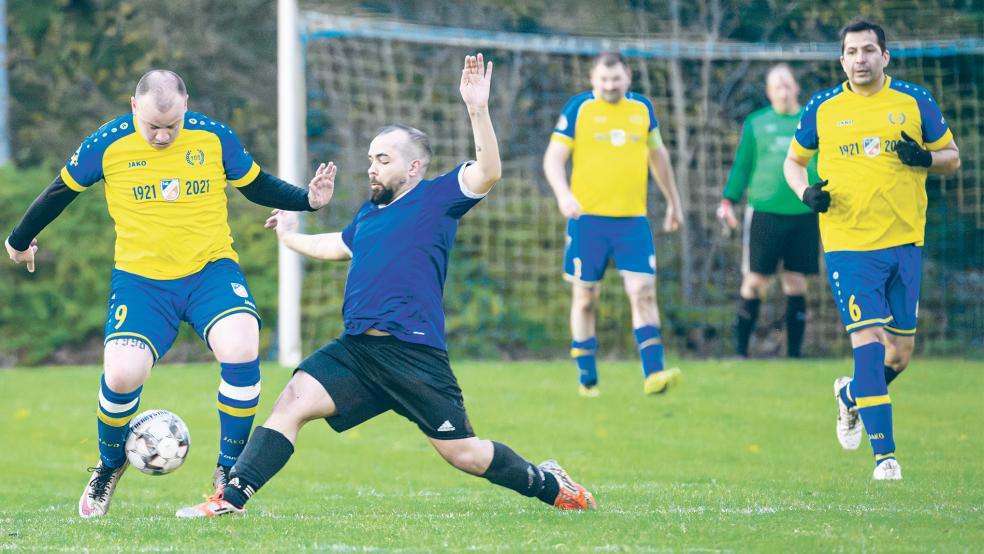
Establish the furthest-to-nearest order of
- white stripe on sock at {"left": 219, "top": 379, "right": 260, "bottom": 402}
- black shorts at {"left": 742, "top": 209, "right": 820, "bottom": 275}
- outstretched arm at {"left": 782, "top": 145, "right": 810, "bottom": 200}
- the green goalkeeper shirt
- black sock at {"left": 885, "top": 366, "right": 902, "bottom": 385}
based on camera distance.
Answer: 1. black shorts at {"left": 742, "top": 209, "right": 820, "bottom": 275}
2. the green goalkeeper shirt
3. black sock at {"left": 885, "top": 366, "right": 902, "bottom": 385}
4. outstretched arm at {"left": 782, "top": 145, "right": 810, "bottom": 200}
5. white stripe on sock at {"left": 219, "top": 379, "right": 260, "bottom": 402}

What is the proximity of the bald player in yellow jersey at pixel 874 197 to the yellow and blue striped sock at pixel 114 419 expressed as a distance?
Result: 386cm

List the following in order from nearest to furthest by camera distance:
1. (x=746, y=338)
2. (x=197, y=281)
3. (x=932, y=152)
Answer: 1. (x=197, y=281)
2. (x=932, y=152)
3. (x=746, y=338)

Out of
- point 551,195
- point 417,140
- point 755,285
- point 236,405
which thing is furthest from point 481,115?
point 551,195

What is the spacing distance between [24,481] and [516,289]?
7.38m

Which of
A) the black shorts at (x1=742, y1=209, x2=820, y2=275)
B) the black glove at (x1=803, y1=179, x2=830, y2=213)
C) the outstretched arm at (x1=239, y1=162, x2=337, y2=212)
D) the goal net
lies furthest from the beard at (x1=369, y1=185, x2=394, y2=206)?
the goal net

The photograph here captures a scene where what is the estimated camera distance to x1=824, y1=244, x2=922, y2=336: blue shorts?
7887mm

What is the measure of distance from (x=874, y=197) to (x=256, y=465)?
3.82 metres

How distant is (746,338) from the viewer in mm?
13898

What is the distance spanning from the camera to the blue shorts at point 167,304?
673 centimetres

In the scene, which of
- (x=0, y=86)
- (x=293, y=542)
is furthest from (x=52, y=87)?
(x=293, y=542)

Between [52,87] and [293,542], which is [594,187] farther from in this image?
[52,87]

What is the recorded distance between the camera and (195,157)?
6.97 meters

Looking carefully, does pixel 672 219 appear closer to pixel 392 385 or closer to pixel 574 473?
pixel 574 473

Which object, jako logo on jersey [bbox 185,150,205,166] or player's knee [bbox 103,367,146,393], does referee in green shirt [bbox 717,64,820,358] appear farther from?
player's knee [bbox 103,367,146,393]
